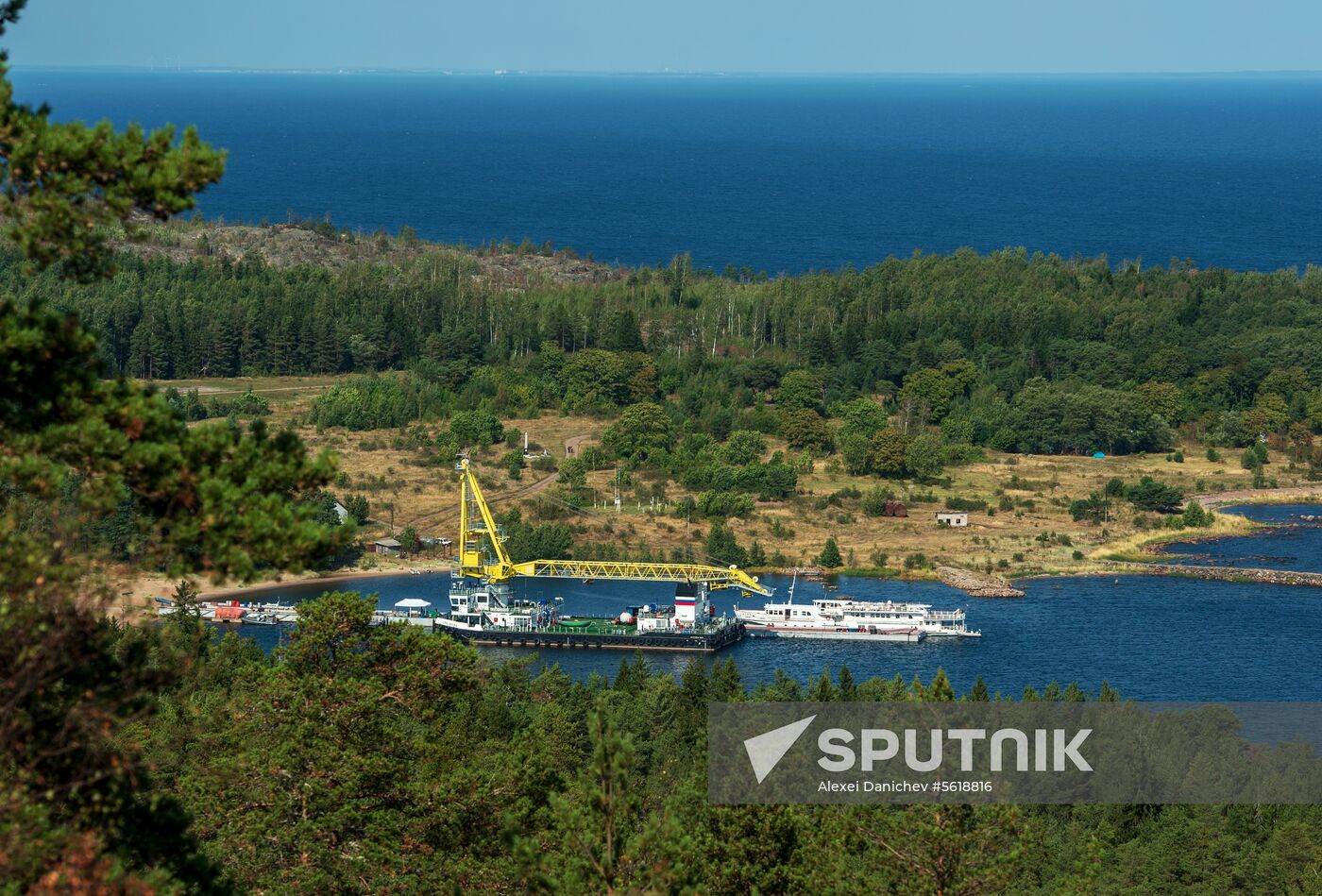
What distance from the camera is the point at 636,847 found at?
18031mm

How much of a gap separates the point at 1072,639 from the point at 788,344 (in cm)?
4023

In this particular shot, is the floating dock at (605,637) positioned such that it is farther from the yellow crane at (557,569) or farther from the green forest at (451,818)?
the green forest at (451,818)

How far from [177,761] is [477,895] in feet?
36.0

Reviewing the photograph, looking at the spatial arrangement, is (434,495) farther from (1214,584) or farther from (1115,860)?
(1115,860)

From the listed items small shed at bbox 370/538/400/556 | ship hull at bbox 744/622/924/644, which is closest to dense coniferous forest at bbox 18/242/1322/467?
small shed at bbox 370/538/400/556

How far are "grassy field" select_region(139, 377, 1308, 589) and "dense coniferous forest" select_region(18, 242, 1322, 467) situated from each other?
2.64 meters

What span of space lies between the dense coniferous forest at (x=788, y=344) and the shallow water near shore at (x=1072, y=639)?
1536 cm

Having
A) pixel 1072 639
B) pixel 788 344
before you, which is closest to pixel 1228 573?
pixel 1072 639

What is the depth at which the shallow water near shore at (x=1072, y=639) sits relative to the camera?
168 ft

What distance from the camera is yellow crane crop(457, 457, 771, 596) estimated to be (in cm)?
6172

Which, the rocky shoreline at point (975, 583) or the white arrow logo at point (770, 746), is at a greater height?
the white arrow logo at point (770, 746)

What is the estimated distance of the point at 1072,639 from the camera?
55.0m

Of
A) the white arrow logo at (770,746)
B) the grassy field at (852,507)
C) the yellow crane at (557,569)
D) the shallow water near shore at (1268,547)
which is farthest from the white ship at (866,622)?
the white arrow logo at (770,746)

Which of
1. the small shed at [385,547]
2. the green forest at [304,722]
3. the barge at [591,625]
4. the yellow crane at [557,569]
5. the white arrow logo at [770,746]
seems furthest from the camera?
the small shed at [385,547]
